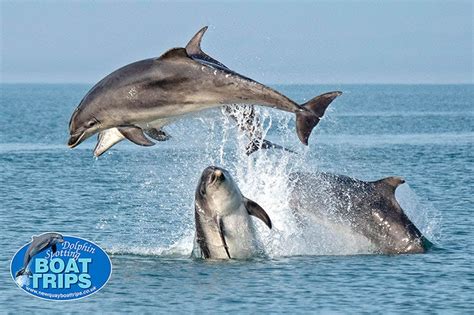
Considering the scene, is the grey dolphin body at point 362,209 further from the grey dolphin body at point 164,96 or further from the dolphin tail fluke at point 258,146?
the grey dolphin body at point 164,96

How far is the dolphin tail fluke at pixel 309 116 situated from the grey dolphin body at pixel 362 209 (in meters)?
4.30

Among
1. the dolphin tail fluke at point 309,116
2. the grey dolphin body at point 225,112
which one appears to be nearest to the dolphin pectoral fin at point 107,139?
the grey dolphin body at point 225,112

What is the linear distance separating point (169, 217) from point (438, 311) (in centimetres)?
1197

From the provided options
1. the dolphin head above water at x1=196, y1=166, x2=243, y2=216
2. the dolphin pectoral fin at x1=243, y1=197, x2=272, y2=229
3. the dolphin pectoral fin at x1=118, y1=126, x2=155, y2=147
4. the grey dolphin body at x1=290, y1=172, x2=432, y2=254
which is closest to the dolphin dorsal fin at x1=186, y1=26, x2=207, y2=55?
the dolphin pectoral fin at x1=118, y1=126, x2=155, y2=147

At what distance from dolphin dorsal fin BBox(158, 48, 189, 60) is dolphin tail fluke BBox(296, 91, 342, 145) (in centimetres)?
196

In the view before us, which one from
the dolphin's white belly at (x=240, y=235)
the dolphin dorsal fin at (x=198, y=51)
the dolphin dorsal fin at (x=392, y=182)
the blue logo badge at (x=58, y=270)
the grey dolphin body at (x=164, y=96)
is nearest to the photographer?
the grey dolphin body at (x=164, y=96)

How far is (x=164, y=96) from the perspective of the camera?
64.5 feet

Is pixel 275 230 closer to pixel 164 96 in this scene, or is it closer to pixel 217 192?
pixel 217 192

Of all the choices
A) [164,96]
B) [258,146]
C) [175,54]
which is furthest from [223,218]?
[175,54]

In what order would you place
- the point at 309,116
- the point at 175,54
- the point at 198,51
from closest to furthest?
the point at 309,116 < the point at 175,54 < the point at 198,51

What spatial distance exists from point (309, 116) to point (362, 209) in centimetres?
467

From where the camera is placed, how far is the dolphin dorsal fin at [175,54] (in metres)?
19.5

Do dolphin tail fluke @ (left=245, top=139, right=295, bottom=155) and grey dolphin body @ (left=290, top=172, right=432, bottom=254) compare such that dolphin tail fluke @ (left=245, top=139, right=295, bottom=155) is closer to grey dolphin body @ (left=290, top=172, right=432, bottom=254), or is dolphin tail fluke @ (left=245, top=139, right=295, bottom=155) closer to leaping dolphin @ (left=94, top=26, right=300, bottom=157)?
leaping dolphin @ (left=94, top=26, right=300, bottom=157)

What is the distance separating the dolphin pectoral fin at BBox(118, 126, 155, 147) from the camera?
19.6 m
